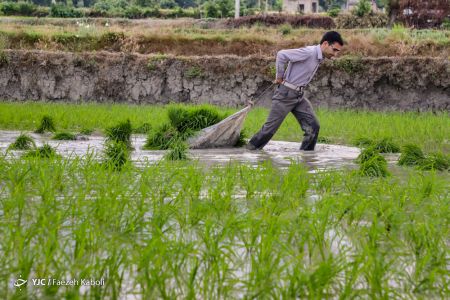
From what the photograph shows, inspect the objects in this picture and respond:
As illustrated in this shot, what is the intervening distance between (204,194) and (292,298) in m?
2.47

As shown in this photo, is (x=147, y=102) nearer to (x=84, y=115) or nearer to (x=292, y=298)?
(x=84, y=115)

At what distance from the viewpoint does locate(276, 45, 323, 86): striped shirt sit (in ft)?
30.2

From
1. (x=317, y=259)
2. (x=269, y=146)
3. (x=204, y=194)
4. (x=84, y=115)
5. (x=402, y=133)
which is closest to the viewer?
(x=317, y=259)

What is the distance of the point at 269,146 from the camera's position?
10398 millimetres

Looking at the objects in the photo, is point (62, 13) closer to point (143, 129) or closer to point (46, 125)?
point (46, 125)

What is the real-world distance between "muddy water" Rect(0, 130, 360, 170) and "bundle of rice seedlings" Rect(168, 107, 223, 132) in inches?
21.1

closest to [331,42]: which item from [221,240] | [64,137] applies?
[64,137]

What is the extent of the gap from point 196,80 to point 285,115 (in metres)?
11.0

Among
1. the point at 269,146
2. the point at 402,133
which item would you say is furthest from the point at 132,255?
the point at 402,133

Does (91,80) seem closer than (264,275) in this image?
No

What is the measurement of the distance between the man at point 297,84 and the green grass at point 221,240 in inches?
146

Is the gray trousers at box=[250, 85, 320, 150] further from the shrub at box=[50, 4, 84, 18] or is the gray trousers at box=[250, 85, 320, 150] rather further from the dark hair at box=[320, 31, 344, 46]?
the shrub at box=[50, 4, 84, 18]

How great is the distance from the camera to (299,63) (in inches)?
368

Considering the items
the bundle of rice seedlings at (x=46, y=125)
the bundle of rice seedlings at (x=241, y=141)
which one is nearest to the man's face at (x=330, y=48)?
Result: the bundle of rice seedlings at (x=241, y=141)
